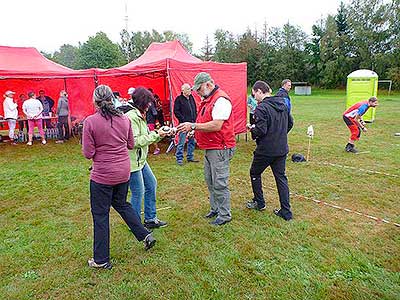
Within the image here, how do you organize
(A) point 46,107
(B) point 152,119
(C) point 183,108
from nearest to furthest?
(C) point 183,108 → (B) point 152,119 → (A) point 46,107

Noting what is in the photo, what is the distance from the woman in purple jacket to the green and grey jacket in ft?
0.67

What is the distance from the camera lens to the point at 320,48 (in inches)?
1499

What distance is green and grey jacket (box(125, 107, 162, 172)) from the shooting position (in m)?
3.26

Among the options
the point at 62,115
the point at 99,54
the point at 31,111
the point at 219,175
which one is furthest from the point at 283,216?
the point at 99,54

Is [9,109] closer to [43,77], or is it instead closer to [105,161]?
[43,77]

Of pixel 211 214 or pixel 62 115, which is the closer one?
pixel 211 214

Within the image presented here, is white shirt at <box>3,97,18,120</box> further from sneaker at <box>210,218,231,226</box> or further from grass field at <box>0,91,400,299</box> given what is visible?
sneaker at <box>210,218,231,226</box>

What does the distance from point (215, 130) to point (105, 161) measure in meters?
1.19

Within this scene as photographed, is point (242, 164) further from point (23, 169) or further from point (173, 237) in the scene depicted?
point (23, 169)

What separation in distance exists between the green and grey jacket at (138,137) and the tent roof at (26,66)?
6973 millimetres

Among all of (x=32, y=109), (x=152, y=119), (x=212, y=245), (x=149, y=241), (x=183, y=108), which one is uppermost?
(x=183, y=108)

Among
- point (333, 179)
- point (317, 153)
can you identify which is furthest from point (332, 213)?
point (317, 153)

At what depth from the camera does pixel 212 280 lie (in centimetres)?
290

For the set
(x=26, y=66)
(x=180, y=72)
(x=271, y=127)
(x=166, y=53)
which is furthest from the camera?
(x=26, y=66)
